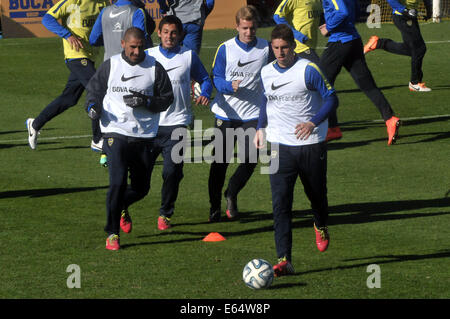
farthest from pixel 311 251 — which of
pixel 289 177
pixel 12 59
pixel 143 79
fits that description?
pixel 12 59

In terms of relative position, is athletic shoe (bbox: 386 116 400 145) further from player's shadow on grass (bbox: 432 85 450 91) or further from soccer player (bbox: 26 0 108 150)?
player's shadow on grass (bbox: 432 85 450 91)

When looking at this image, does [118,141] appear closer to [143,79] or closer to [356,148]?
[143,79]

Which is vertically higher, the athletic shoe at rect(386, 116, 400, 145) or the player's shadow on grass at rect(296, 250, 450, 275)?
the athletic shoe at rect(386, 116, 400, 145)

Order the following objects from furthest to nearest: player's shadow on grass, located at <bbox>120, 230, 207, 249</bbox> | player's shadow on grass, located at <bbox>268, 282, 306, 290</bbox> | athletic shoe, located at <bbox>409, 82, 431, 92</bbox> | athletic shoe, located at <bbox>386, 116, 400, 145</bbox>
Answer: athletic shoe, located at <bbox>409, 82, 431, 92</bbox> → athletic shoe, located at <bbox>386, 116, 400, 145</bbox> → player's shadow on grass, located at <bbox>120, 230, 207, 249</bbox> → player's shadow on grass, located at <bbox>268, 282, 306, 290</bbox>

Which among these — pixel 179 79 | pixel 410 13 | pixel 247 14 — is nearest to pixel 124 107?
pixel 179 79

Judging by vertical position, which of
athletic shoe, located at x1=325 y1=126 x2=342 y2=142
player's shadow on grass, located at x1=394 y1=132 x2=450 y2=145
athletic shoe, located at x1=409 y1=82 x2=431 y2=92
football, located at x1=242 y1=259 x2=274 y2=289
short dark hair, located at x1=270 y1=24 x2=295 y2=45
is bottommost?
player's shadow on grass, located at x1=394 y1=132 x2=450 y2=145

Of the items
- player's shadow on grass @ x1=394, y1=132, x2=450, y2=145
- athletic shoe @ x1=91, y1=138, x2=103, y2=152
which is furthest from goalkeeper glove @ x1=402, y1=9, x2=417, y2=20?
athletic shoe @ x1=91, y1=138, x2=103, y2=152

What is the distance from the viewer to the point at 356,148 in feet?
48.6

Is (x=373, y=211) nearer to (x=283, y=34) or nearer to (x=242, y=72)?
(x=242, y=72)

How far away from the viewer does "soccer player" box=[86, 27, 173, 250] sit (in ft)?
31.8

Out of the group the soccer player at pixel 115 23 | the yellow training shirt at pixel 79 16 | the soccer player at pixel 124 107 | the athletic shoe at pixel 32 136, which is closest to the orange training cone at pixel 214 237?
the soccer player at pixel 124 107

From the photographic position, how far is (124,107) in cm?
977

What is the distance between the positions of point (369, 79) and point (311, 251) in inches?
217

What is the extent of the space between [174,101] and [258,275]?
308 centimetres
